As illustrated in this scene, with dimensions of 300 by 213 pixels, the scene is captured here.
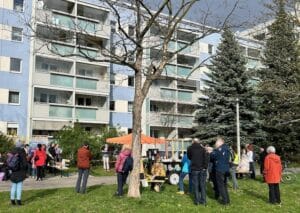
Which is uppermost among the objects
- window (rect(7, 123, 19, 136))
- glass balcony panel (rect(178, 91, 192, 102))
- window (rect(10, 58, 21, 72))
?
window (rect(10, 58, 21, 72))

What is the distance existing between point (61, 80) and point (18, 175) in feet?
93.4

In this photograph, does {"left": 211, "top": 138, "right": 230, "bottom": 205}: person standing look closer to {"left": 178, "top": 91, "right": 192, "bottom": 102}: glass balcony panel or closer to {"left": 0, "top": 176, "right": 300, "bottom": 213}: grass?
{"left": 0, "top": 176, "right": 300, "bottom": 213}: grass

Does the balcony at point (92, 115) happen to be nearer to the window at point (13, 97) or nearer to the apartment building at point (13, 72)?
the apartment building at point (13, 72)

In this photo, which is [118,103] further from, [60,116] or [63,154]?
[63,154]

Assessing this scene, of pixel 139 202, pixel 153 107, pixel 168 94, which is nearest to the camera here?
pixel 139 202

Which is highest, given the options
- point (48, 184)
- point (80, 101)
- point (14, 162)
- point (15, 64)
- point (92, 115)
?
point (15, 64)

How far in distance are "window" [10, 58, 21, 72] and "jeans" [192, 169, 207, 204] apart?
2915 centimetres

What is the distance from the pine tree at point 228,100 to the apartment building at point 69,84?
982 cm

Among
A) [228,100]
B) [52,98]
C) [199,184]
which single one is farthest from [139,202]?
[52,98]

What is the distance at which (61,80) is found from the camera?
136 feet

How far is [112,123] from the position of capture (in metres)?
46.0

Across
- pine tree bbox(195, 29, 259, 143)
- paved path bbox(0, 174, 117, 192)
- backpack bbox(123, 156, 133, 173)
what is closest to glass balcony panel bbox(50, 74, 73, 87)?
pine tree bbox(195, 29, 259, 143)

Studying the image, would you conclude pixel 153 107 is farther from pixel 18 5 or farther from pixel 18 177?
pixel 18 177

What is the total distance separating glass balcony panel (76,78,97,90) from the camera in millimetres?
42625
